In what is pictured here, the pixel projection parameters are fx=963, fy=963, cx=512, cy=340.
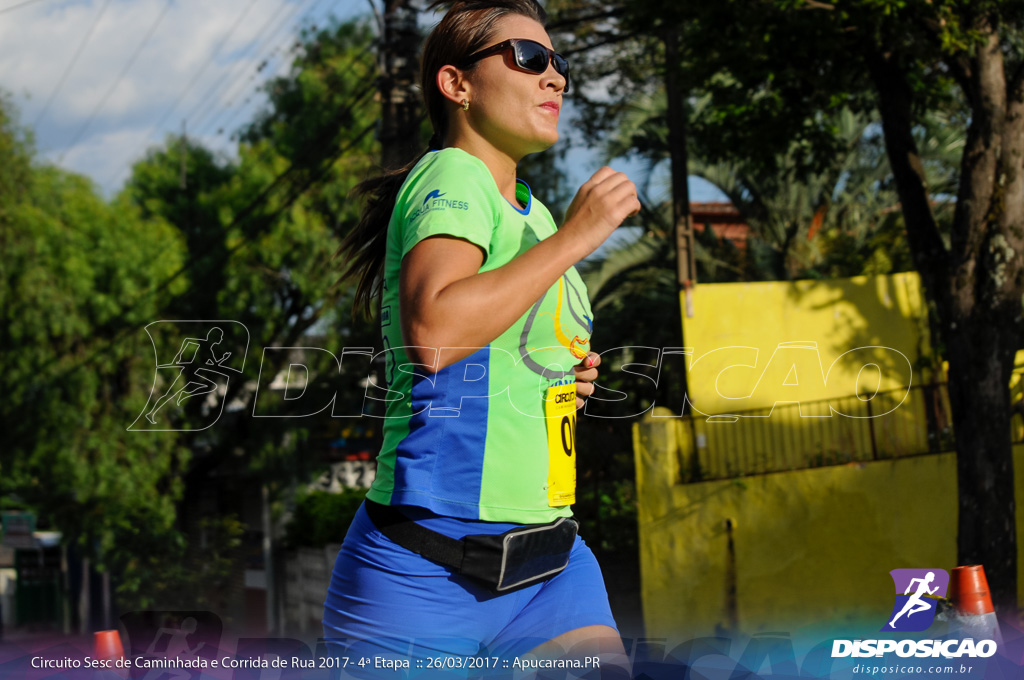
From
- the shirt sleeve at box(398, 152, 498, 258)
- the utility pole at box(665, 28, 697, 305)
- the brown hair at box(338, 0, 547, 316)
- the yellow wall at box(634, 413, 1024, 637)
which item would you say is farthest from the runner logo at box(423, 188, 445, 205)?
the utility pole at box(665, 28, 697, 305)

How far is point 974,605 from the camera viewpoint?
2.44 m

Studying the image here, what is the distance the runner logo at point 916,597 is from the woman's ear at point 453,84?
5.63 feet

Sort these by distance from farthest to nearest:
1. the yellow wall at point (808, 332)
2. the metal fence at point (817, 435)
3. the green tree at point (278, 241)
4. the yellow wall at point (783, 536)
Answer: the green tree at point (278, 241) < the yellow wall at point (808, 332) < the metal fence at point (817, 435) < the yellow wall at point (783, 536)

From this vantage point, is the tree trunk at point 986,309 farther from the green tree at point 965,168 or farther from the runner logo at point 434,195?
the runner logo at point 434,195

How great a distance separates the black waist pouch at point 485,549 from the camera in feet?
5.06

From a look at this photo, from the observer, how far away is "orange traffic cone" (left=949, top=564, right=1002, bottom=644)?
7.87 ft

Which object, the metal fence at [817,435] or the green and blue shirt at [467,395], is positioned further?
the metal fence at [817,435]

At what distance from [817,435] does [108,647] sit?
342 inches

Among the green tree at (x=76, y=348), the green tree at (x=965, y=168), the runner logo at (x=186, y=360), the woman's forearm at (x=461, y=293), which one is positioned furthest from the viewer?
the green tree at (x=76, y=348)

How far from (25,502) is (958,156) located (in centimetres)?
1468

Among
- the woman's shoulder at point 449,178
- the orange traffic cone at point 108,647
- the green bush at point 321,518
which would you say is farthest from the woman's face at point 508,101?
the green bush at point 321,518

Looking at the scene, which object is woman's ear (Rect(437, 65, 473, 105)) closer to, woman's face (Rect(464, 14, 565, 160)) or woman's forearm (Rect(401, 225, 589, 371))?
woman's face (Rect(464, 14, 565, 160))

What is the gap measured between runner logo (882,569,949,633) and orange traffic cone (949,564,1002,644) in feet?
0.21

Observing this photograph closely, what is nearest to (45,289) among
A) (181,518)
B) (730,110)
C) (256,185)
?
(256,185)
